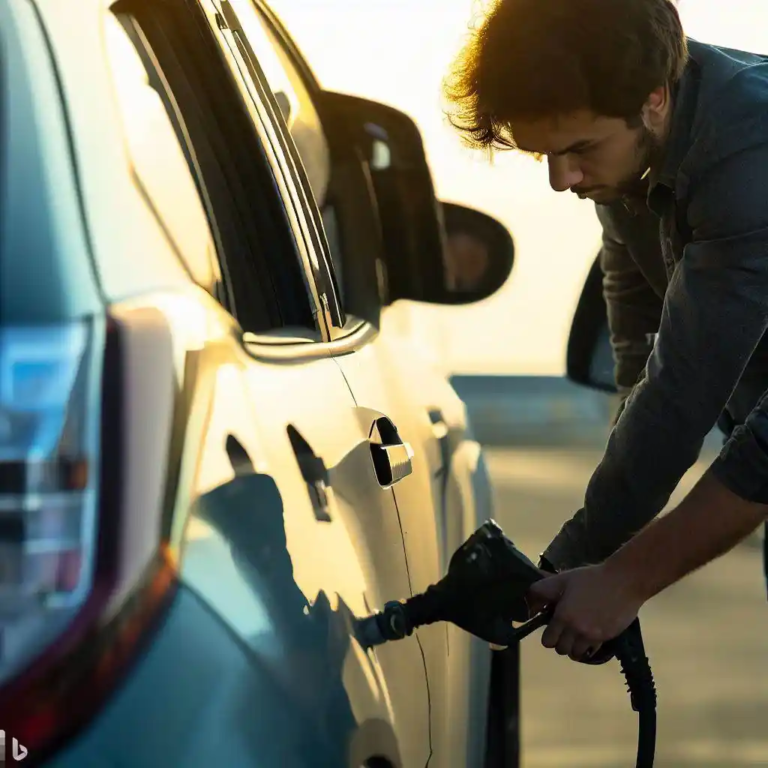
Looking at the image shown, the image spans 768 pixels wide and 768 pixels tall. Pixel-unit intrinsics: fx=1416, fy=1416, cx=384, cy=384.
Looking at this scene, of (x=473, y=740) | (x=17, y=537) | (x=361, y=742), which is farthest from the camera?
(x=473, y=740)

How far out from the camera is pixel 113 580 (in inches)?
42.9

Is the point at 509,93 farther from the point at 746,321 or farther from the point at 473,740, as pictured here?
the point at 473,740

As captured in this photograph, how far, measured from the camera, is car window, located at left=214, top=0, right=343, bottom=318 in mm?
2326

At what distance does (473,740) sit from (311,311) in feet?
3.94

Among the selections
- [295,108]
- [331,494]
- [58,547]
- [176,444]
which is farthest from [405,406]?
Result: [58,547]

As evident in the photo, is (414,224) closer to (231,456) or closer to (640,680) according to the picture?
(640,680)

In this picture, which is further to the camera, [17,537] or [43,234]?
[43,234]

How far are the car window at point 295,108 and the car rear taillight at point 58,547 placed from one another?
1188 millimetres

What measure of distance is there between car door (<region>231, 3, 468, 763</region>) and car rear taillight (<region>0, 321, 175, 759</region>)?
2.77 ft

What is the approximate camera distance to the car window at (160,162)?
4.76ft

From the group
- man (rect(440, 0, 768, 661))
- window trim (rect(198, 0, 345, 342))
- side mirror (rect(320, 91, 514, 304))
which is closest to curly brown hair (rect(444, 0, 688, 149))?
man (rect(440, 0, 768, 661))

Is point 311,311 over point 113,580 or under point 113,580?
under

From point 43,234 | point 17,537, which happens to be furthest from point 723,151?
point 17,537

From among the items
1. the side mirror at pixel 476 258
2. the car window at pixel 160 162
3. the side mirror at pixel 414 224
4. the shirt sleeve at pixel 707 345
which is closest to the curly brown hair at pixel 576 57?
the shirt sleeve at pixel 707 345
